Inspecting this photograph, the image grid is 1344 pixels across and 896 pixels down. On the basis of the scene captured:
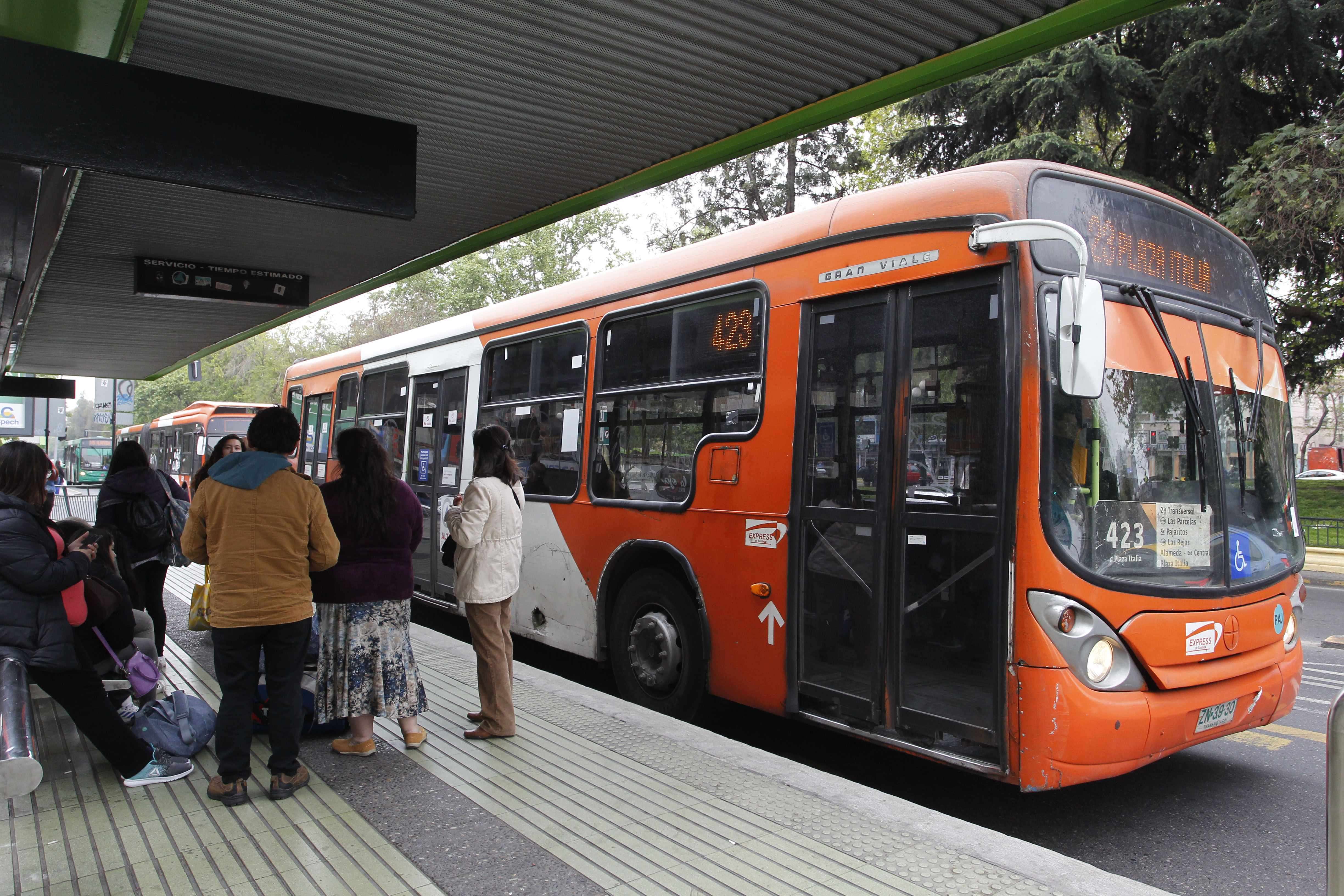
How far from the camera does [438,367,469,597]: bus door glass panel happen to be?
8789 millimetres

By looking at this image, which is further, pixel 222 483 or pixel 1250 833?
pixel 1250 833

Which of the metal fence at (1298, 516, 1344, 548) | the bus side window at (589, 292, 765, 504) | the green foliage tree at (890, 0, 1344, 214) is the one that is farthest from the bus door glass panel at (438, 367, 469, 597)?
the metal fence at (1298, 516, 1344, 548)

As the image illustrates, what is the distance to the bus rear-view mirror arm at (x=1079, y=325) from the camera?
3.96m

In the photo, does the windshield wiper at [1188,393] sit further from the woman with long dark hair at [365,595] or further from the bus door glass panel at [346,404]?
the bus door glass panel at [346,404]

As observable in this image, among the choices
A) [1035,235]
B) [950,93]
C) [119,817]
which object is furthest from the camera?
[950,93]

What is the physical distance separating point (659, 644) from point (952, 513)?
241 centimetres

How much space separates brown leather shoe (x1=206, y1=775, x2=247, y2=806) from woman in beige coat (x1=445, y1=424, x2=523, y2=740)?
3.99 feet

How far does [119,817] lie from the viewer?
12.5 ft

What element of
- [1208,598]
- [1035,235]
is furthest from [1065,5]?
[1208,598]

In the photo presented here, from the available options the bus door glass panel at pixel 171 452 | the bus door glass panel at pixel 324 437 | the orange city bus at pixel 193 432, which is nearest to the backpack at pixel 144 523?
the bus door glass panel at pixel 324 437

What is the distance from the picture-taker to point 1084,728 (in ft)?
12.8

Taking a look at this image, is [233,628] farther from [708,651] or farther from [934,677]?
[934,677]

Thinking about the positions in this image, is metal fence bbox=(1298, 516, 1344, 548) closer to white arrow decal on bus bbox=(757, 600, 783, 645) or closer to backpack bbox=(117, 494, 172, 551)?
white arrow decal on bus bbox=(757, 600, 783, 645)

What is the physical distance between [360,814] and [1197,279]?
4.87 meters
